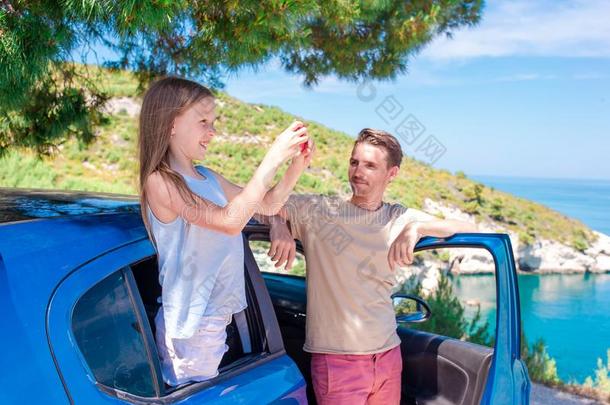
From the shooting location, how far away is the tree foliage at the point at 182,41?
106 inches

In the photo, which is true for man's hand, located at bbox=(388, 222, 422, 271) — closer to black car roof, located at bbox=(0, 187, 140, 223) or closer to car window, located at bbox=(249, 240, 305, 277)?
black car roof, located at bbox=(0, 187, 140, 223)

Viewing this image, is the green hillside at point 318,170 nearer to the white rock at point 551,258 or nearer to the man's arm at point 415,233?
the white rock at point 551,258

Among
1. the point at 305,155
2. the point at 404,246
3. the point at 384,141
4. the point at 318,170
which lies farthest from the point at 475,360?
the point at 318,170

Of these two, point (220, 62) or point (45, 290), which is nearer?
point (45, 290)

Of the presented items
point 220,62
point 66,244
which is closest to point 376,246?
point 66,244

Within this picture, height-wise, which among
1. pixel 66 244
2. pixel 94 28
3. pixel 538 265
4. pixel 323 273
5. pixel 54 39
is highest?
pixel 94 28

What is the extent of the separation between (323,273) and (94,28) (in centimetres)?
226

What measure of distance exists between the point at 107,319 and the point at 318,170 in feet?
97.1

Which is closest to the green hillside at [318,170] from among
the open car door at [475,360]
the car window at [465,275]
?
the car window at [465,275]

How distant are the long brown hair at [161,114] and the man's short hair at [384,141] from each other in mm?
844

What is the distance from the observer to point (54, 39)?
2.79m

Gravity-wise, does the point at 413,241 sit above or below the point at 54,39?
below

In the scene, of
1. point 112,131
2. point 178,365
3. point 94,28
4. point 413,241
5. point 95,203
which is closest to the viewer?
point 178,365

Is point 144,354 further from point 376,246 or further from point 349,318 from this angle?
point 376,246
